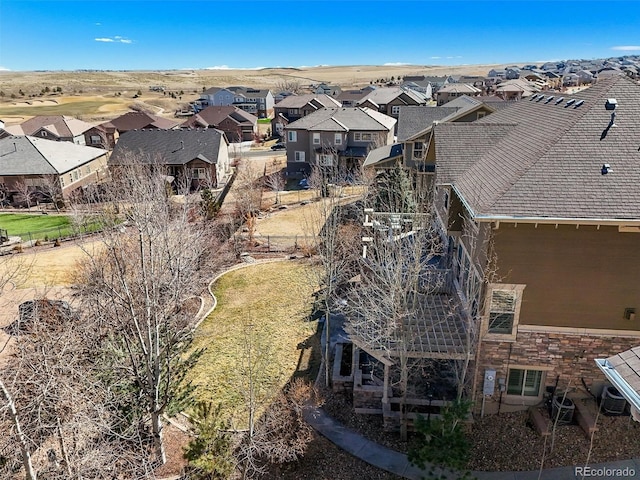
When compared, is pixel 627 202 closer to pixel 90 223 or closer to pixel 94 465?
pixel 94 465

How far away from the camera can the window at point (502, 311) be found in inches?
Result: 523

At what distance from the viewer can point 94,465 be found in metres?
10.7

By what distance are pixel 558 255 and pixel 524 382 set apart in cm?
451

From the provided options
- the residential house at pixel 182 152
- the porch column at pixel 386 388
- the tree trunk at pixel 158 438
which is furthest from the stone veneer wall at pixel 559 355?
the residential house at pixel 182 152

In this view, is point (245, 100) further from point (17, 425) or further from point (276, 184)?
point (17, 425)

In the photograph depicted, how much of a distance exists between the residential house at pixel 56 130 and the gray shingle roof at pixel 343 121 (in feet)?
132

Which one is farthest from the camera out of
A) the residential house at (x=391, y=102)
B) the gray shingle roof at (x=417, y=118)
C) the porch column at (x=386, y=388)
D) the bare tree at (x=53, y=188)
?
the residential house at (x=391, y=102)

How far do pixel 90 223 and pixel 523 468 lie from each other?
3323 cm

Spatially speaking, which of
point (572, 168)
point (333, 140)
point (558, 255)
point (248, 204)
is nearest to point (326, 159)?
point (333, 140)

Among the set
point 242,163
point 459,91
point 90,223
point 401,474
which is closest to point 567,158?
point 401,474

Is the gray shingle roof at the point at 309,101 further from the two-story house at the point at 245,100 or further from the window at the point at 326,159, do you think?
the window at the point at 326,159

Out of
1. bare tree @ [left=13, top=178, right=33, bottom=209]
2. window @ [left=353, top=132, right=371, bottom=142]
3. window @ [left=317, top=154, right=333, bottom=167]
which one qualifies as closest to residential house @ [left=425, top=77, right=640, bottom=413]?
window @ [left=317, top=154, right=333, bottom=167]

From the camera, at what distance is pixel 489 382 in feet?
46.4

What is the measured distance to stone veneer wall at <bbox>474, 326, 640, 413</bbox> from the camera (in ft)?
43.6
